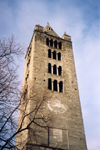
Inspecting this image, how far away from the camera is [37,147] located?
13719 mm

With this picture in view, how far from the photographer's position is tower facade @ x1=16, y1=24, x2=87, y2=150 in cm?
1498

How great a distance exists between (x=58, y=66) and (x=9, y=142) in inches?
591

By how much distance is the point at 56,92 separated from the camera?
62.7 feet

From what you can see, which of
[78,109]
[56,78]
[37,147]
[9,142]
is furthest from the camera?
[56,78]

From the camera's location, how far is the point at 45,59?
22109 mm

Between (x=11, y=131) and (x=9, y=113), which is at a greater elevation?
(x=9, y=113)

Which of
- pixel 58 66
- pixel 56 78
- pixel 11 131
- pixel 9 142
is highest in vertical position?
pixel 58 66

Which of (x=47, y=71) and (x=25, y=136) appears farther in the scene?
(x=47, y=71)

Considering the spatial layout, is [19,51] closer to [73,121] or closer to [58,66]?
[73,121]

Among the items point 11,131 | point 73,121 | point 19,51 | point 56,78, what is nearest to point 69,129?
point 73,121

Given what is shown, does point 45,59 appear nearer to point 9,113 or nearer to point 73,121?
point 73,121

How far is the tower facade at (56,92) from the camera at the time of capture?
49.2ft

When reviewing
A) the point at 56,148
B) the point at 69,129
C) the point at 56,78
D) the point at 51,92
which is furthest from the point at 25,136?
the point at 56,78

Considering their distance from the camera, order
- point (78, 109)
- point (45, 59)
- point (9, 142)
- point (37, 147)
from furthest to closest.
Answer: point (45, 59)
point (78, 109)
point (37, 147)
point (9, 142)
